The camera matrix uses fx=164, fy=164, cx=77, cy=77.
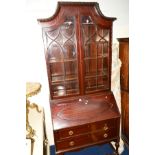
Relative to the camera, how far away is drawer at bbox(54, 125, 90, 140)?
2045 mm

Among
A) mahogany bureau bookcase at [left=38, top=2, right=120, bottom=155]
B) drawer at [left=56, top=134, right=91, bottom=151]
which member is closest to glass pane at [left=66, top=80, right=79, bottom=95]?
mahogany bureau bookcase at [left=38, top=2, right=120, bottom=155]

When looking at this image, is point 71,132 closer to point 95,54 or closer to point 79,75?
point 79,75

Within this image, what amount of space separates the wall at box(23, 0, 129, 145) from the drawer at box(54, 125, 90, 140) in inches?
24.0

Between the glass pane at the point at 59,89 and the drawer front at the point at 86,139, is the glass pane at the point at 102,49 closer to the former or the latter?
the glass pane at the point at 59,89

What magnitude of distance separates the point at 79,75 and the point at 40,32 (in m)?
0.80

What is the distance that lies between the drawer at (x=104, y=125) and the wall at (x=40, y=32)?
81cm

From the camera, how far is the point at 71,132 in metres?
2.09

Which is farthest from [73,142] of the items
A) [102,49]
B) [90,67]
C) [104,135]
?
[102,49]

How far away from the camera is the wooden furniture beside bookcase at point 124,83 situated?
237cm

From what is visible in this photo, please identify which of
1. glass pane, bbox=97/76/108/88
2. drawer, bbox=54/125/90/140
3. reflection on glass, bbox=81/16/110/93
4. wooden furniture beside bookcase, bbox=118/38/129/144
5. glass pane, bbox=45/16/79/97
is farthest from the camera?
glass pane, bbox=97/76/108/88

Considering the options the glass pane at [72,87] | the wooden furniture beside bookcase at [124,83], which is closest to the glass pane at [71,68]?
the glass pane at [72,87]

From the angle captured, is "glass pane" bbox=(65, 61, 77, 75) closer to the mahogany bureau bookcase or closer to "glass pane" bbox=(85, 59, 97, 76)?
the mahogany bureau bookcase
